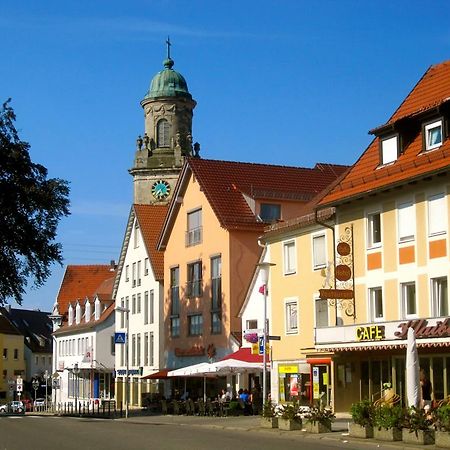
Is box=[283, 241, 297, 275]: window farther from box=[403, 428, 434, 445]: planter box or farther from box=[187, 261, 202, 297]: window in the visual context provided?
box=[403, 428, 434, 445]: planter box

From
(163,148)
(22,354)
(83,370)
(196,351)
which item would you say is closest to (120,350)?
(83,370)

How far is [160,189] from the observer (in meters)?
90.8

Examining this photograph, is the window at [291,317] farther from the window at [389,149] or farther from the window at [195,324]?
the window at [195,324]

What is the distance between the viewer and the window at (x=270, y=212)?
55.2 m

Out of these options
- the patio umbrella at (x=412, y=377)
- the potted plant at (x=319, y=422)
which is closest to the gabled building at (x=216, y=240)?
the potted plant at (x=319, y=422)

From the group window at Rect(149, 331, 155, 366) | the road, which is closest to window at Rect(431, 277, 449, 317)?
the road

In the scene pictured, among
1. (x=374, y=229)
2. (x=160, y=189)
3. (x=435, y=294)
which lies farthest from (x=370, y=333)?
(x=160, y=189)

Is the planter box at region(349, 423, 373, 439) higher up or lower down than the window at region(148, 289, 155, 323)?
lower down

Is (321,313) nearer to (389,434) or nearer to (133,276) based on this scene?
(389,434)

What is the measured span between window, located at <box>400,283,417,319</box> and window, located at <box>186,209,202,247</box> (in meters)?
24.0

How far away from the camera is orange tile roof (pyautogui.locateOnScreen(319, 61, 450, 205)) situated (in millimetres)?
32688

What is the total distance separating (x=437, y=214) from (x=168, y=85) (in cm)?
6310

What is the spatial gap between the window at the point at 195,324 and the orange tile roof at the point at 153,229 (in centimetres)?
708

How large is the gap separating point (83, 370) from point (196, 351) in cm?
2766
